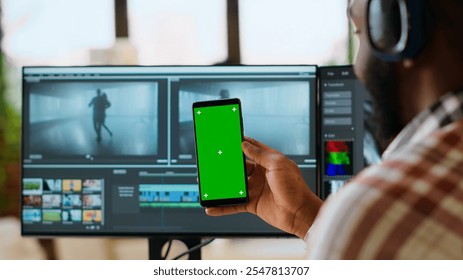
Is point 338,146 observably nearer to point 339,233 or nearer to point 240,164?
point 240,164

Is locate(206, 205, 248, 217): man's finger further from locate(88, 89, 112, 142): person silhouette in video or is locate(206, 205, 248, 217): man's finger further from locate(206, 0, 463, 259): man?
locate(206, 0, 463, 259): man

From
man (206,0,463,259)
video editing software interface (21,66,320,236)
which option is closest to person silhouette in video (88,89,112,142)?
video editing software interface (21,66,320,236)

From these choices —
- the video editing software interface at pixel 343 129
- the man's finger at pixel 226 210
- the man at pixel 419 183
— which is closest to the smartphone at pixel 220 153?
the man's finger at pixel 226 210

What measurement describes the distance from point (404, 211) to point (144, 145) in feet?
2.76

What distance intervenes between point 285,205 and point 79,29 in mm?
1256

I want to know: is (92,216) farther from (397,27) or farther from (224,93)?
(397,27)

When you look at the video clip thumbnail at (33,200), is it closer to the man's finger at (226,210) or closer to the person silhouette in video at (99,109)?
the person silhouette in video at (99,109)

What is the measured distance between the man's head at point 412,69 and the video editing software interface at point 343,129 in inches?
19.4

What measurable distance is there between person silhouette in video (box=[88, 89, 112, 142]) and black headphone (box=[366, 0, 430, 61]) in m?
0.69

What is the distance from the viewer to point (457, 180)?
1.61 feet

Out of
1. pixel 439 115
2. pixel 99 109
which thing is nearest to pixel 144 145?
pixel 99 109

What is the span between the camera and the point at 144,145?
126 centimetres

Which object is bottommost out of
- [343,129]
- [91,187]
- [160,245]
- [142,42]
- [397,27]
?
[160,245]
